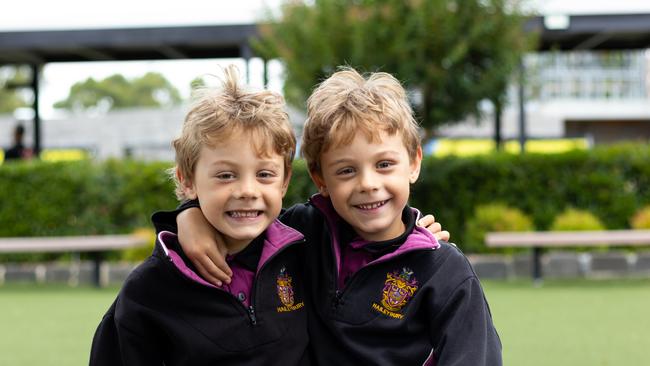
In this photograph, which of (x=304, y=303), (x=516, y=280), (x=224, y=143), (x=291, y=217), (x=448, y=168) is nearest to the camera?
(x=224, y=143)

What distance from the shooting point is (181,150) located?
251 cm

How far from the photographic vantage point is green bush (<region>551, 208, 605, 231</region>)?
34.0 ft

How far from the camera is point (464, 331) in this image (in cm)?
233

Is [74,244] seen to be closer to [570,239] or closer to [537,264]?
[537,264]

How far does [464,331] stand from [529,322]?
4.53m

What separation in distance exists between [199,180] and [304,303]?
490 mm

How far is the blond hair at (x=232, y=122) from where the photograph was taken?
2402 mm

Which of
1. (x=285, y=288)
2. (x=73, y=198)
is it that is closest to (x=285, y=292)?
(x=285, y=288)

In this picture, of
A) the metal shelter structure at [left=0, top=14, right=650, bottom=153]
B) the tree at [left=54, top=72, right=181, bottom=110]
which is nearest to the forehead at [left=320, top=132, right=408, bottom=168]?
the metal shelter structure at [left=0, top=14, right=650, bottom=153]

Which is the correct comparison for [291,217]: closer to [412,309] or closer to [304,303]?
[304,303]

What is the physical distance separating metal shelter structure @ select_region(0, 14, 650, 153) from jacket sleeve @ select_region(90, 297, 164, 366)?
10.3 metres

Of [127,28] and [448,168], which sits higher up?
[127,28]

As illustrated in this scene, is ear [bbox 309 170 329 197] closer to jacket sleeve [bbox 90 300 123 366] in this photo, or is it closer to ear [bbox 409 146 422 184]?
ear [bbox 409 146 422 184]

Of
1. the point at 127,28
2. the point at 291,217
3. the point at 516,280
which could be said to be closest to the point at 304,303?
the point at 291,217
